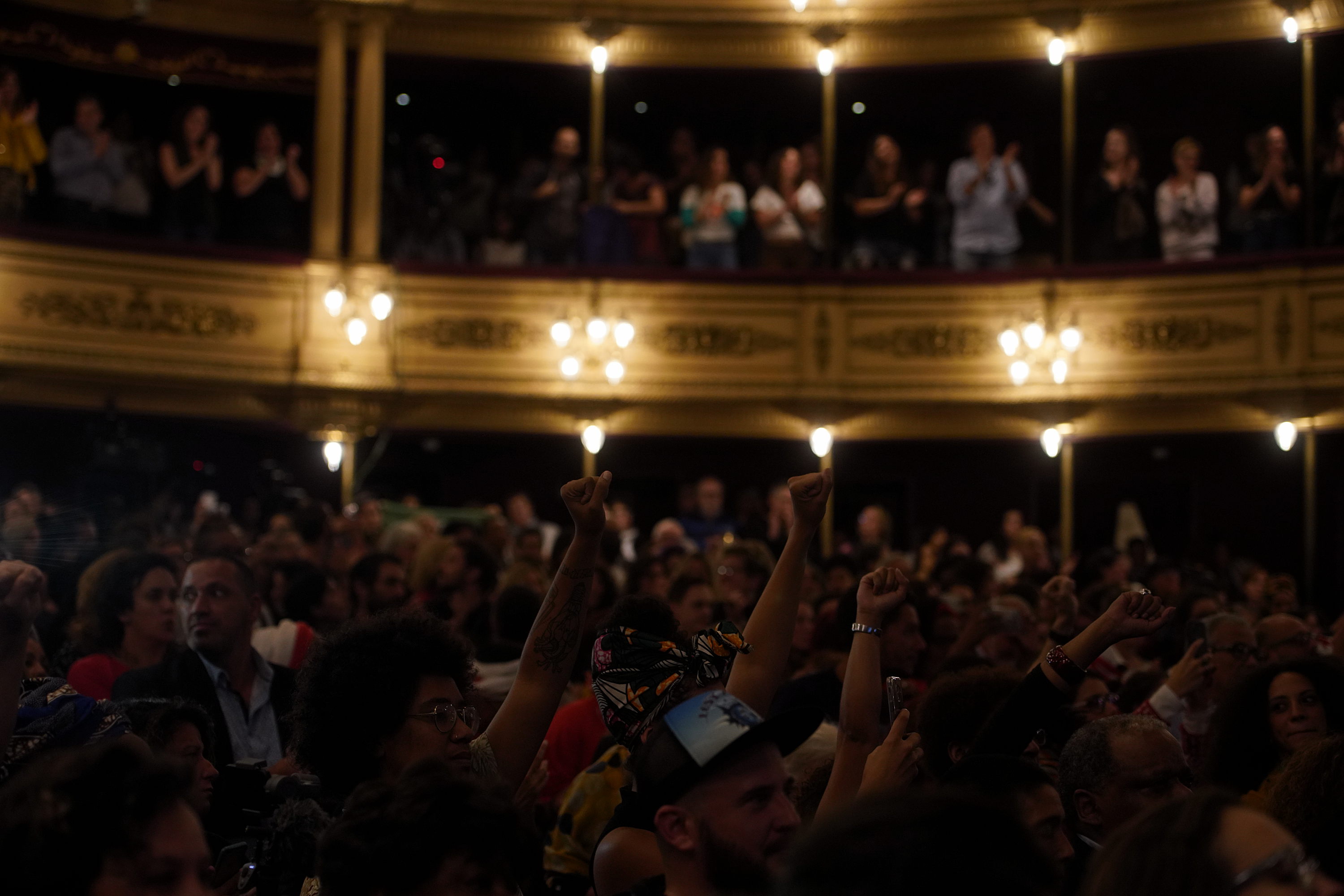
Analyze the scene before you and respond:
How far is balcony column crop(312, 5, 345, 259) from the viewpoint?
576 inches

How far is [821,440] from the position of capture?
14672 millimetres

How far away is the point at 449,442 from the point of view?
16.3m

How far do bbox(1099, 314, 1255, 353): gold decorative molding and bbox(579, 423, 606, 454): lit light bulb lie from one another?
461 centimetres

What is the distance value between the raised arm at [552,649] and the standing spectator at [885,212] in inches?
463

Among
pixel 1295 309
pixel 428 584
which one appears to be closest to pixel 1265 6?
pixel 1295 309

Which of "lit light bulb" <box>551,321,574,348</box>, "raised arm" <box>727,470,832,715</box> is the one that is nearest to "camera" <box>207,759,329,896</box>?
"raised arm" <box>727,470,832,715</box>

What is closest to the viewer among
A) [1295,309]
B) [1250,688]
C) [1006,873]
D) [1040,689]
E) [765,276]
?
[1006,873]

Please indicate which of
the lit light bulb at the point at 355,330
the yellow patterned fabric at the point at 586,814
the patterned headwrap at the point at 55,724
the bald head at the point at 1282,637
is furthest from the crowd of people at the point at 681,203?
the patterned headwrap at the point at 55,724

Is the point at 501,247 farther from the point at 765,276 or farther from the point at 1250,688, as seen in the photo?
the point at 1250,688

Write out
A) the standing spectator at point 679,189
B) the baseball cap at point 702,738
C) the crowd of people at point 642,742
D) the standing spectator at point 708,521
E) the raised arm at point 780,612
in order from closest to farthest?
the crowd of people at point 642,742, the baseball cap at point 702,738, the raised arm at point 780,612, the standing spectator at point 708,521, the standing spectator at point 679,189

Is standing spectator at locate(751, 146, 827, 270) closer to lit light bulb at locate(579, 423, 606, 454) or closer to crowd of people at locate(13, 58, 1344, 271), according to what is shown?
crowd of people at locate(13, 58, 1344, 271)

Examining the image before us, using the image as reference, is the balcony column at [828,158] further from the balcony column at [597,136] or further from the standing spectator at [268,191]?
the standing spectator at [268,191]

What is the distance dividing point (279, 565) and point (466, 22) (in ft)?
28.6

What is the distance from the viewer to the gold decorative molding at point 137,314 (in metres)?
13.5
